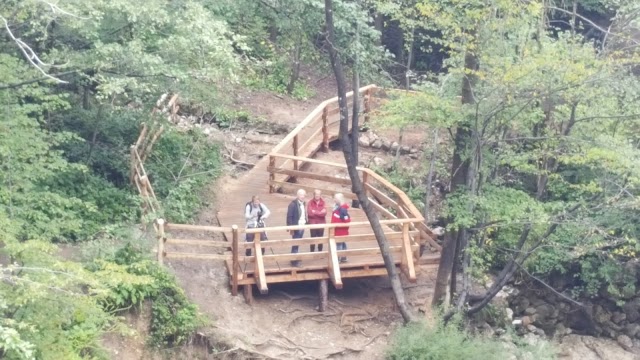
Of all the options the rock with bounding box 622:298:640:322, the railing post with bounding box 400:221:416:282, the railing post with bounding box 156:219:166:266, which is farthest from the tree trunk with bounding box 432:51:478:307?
the railing post with bounding box 156:219:166:266

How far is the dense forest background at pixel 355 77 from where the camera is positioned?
47.4 feet

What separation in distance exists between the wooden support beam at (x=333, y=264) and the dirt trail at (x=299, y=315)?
0.77 m

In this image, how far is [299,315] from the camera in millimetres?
16578

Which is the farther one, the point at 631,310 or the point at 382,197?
the point at 631,310

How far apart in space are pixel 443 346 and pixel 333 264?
2.67m

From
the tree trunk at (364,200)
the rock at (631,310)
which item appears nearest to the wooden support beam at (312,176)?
the tree trunk at (364,200)

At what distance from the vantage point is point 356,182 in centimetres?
1609

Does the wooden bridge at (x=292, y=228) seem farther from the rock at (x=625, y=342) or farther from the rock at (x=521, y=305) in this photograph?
the rock at (x=625, y=342)

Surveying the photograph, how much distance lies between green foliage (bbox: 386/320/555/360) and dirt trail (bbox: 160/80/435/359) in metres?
0.74

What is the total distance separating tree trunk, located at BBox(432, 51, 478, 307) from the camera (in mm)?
16047

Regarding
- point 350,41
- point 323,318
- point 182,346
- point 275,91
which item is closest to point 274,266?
point 323,318

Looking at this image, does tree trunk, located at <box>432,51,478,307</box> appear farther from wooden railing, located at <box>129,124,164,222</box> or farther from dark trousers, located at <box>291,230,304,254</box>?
wooden railing, located at <box>129,124,164,222</box>

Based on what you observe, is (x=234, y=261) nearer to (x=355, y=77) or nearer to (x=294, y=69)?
(x=355, y=77)

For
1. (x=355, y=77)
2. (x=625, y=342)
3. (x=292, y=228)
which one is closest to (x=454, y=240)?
(x=292, y=228)
